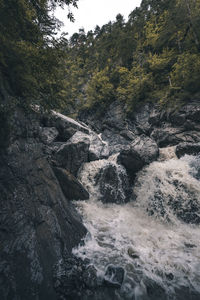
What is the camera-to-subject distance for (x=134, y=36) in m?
24.9

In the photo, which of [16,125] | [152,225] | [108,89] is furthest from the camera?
[108,89]

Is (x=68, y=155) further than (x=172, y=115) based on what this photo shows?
No

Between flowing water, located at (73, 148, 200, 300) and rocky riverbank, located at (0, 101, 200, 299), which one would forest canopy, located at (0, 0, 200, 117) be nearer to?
rocky riverbank, located at (0, 101, 200, 299)

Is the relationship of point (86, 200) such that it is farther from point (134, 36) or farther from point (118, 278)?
point (134, 36)

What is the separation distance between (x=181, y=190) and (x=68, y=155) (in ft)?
25.0

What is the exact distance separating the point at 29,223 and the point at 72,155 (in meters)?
6.42

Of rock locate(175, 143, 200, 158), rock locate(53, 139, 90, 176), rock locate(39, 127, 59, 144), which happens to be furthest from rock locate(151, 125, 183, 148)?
rock locate(39, 127, 59, 144)

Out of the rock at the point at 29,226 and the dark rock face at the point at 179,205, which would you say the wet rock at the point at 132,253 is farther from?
the dark rock face at the point at 179,205

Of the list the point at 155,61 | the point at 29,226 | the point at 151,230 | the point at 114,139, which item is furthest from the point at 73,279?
the point at 155,61

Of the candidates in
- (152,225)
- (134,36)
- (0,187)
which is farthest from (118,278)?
(134,36)

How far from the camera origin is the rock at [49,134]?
37.4 feet

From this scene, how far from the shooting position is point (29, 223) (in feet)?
14.2

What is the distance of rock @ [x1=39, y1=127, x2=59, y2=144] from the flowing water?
11.6 ft

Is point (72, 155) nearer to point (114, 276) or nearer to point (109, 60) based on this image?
point (114, 276)
